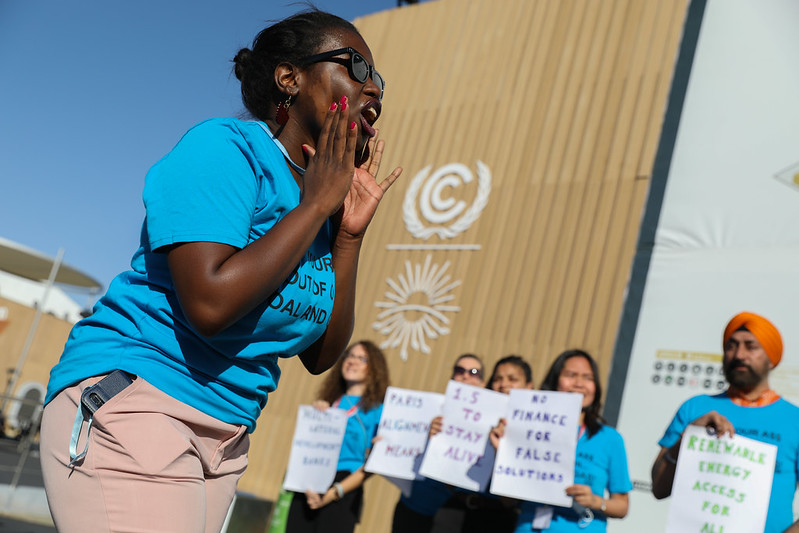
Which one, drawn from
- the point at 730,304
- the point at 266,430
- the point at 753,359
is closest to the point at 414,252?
the point at 266,430

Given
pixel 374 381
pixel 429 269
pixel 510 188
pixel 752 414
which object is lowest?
pixel 374 381

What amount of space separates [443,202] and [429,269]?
77 cm

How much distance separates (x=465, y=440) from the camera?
171 inches

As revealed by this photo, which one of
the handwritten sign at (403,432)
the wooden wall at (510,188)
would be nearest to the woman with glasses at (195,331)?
the handwritten sign at (403,432)

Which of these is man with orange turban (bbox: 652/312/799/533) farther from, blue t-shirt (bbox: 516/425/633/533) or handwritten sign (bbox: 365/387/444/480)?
handwritten sign (bbox: 365/387/444/480)

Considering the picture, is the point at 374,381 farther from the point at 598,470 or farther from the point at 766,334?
the point at 766,334

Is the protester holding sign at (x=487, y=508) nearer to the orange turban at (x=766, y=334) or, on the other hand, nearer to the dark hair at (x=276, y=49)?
the orange turban at (x=766, y=334)

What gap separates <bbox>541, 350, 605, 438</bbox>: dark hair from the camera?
12.9 feet

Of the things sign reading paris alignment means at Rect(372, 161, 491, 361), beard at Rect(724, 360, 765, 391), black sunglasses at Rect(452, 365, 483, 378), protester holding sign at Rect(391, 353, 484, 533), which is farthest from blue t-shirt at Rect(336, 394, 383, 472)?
sign reading paris alignment means at Rect(372, 161, 491, 361)

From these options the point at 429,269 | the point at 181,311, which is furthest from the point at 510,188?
the point at 181,311

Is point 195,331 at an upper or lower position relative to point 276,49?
lower

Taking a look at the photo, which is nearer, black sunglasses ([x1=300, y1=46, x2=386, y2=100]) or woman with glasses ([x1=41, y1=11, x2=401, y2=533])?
woman with glasses ([x1=41, y1=11, x2=401, y2=533])

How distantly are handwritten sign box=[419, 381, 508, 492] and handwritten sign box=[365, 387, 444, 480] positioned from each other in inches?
→ 8.3

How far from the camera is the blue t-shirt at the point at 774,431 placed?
3051mm
